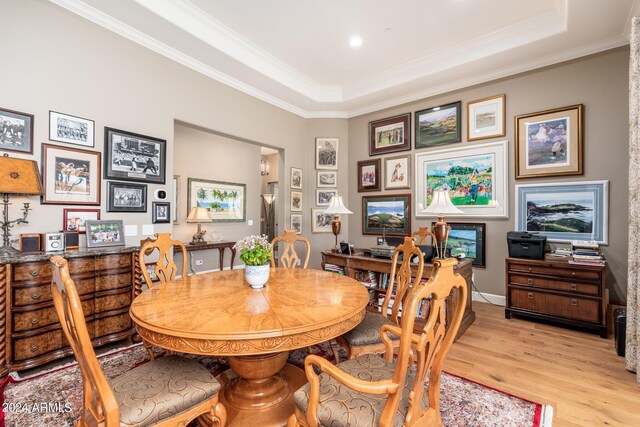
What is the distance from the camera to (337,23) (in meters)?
3.44

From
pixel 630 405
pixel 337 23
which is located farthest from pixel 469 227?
pixel 337 23

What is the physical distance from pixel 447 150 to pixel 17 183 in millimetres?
4876

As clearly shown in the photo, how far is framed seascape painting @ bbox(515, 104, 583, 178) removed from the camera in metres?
3.57

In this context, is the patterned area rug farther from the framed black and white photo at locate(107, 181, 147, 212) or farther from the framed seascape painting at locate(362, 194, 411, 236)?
the framed seascape painting at locate(362, 194, 411, 236)

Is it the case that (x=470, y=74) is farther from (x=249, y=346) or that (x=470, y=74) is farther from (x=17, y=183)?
(x=17, y=183)

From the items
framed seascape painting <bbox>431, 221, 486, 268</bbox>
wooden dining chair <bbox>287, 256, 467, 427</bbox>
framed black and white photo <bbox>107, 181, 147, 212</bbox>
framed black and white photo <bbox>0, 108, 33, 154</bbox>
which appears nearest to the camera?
wooden dining chair <bbox>287, 256, 467, 427</bbox>

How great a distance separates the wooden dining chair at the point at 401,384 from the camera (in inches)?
41.0

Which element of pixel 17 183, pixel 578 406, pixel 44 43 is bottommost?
pixel 578 406

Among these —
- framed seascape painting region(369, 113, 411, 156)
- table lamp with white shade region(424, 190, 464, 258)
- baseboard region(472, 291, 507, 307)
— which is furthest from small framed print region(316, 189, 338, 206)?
baseboard region(472, 291, 507, 307)

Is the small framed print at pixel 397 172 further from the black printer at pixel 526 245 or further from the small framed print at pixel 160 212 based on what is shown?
the small framed print at pixel 160 212

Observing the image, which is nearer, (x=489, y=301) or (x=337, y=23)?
(x=337, y=23)

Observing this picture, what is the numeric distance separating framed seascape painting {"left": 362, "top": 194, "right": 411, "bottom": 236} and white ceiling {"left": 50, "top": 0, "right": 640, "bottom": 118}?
5.68 feet

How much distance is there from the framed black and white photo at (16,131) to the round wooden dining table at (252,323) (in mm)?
1891

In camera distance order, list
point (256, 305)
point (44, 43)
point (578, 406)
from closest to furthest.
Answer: point (256, 305) → point (578, 406) → point (44, 43)
